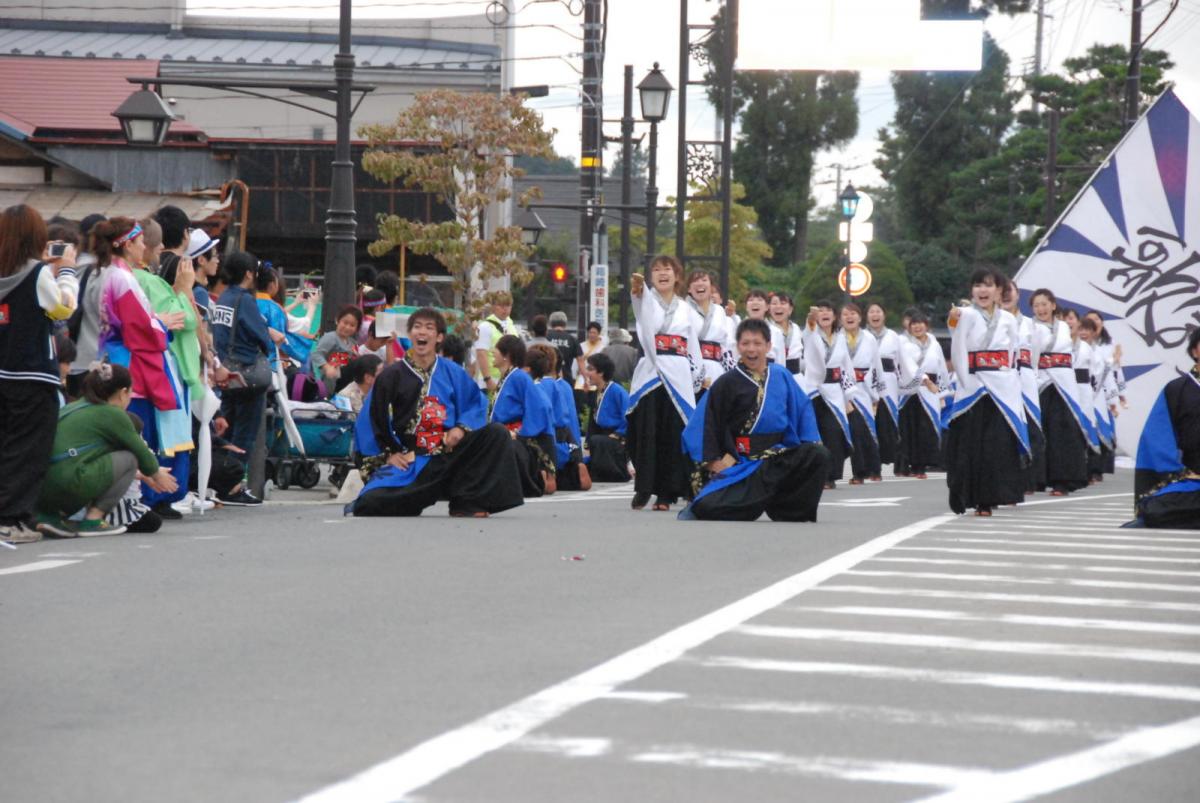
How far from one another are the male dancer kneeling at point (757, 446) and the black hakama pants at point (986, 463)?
6.79ft

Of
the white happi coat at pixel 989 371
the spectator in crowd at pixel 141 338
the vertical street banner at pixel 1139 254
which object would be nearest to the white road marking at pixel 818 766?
the spectator in crowd at pixel 141 338

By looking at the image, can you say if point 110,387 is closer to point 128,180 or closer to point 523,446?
point 523,446

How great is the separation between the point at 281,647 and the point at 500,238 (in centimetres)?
2523

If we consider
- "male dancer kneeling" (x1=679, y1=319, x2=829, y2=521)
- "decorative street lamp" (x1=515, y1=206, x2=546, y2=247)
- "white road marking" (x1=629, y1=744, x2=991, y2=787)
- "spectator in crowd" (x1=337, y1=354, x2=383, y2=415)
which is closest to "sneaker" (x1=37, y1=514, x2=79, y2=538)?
"male dancer kneeling" (x1=679, y1=319, x2=829, y2=521)

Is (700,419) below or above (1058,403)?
below

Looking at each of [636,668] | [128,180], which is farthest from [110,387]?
[128,180]

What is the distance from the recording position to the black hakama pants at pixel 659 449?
15.0 meters

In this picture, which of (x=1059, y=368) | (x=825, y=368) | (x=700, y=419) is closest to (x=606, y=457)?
(x=825, y=368)

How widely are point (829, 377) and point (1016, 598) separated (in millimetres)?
12549

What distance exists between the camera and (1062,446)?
19.9 meters

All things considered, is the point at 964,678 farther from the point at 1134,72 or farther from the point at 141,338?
the point at 1134,72

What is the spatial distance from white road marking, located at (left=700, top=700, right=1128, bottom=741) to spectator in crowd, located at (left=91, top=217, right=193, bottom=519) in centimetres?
695

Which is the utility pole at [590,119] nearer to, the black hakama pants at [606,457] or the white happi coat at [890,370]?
the white happi coat at [890,370]

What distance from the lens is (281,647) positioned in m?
6.74
